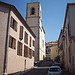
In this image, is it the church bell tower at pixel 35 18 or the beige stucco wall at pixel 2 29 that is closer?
the beige stucco wall at pixel 2 29

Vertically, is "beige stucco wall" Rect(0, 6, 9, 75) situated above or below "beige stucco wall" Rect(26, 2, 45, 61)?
below

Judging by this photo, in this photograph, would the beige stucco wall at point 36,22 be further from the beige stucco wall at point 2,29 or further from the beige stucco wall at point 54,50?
the beige stucco wall at point 2,29

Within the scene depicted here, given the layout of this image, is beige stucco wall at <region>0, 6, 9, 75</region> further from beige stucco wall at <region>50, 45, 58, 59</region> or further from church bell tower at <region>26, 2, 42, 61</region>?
beige stucco wall at <region>50, 45, 58, 59</region>

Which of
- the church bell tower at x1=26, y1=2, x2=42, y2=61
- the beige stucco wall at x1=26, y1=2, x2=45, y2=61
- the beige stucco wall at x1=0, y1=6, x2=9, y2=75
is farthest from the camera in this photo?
the church bell tower at x1=26, y1=2, x2=42, y2=61

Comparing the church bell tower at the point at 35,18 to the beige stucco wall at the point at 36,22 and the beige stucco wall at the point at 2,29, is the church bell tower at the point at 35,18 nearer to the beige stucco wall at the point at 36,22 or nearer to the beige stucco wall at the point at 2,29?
the beige stucco wall at the point at 36,22

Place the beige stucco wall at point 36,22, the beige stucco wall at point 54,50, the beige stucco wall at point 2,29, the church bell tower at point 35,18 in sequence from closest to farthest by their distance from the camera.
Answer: the beige stucco wall at point 2,29 → the beige stucco wall at point 36,22 → the church bell tower at point 35,18 → the beige stucco wall at point 54,50

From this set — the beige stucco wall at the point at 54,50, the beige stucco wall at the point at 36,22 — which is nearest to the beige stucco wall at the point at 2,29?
the beige stucco wall at the point at 36,22

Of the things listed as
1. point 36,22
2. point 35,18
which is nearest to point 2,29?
point 36,22

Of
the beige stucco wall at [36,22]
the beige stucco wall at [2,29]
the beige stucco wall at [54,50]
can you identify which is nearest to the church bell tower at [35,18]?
the beige stucco wall at [36,22]

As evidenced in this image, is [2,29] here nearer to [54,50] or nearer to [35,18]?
[35,18]

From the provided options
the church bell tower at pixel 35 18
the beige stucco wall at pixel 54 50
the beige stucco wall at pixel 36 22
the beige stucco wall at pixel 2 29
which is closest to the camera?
the beige stucco wall at pixel 2 29

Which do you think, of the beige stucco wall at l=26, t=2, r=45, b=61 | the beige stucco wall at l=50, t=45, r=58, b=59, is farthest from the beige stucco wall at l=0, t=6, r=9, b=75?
the beige stucco wall at l=50, t=45, r=58, b=59

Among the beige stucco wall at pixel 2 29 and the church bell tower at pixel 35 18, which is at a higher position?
the church bell tower at pixel 35 18

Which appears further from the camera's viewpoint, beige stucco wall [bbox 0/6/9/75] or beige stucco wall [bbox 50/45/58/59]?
beige stucco wall [bbox 50/45/58/59]
